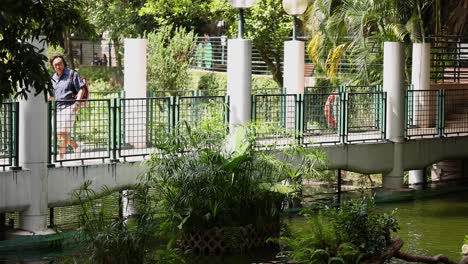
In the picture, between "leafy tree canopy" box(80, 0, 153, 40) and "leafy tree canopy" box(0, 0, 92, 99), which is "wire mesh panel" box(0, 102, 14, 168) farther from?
"leafy tree canopy" box(80, 0, 153, 40)

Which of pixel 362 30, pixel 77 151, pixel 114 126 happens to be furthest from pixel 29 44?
pixel 362 30

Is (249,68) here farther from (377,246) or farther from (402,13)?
(402,13)

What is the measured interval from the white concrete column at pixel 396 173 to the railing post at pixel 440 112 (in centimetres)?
144

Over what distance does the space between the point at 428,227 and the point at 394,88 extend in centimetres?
400

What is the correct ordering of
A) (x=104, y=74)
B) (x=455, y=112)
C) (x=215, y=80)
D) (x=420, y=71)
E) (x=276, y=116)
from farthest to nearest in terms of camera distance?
(x=104, y=74)
(x=215, y=80)
(x=420, y=71)
(x=455, y=112)
(x=276, y=116)

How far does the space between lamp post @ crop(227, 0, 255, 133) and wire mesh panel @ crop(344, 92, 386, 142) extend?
10.3ft

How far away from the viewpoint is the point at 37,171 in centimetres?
1453

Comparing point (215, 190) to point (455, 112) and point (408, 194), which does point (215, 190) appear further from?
point (455, 112)

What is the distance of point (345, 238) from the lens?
11812mm

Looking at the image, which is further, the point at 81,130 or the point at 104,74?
the point at 104,74

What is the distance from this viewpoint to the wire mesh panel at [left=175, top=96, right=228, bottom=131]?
16.7 m

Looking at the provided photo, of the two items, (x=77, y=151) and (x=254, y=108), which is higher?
(x=254, y=108)

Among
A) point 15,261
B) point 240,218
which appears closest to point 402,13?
point 240,218

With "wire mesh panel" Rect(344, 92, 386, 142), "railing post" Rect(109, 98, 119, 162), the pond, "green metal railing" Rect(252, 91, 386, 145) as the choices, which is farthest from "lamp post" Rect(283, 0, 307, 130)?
"railing post" Rect(109, 98, 119, 162)
